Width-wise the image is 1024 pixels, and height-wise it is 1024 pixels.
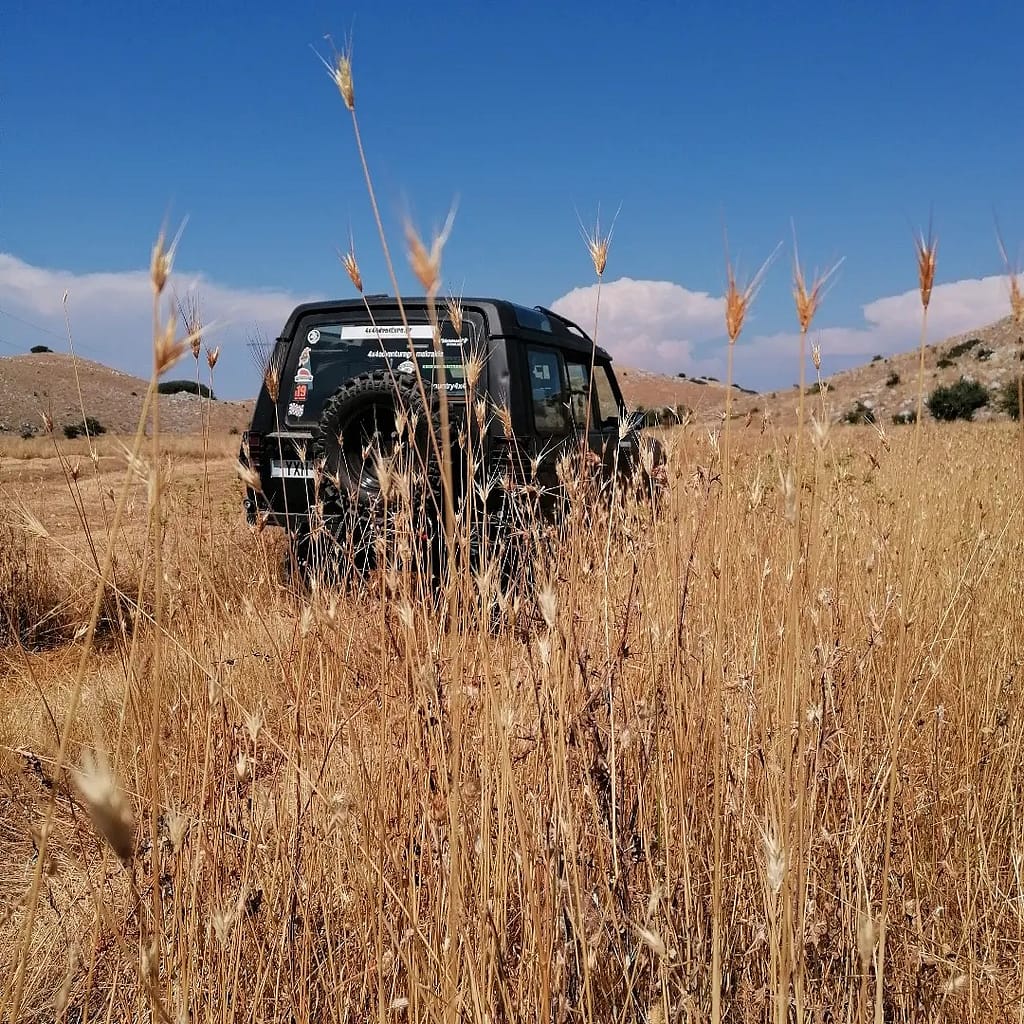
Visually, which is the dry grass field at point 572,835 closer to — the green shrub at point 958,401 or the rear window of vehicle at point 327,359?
the rear window of vehicle at point 327,359

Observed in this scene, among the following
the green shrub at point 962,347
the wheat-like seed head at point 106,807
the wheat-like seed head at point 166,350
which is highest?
the green shrub at point 962,347

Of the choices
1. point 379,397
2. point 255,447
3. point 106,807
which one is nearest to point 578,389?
point 379,397

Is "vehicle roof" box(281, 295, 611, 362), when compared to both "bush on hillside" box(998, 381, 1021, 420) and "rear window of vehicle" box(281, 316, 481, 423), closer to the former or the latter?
"rear window of vehicle" box(281, 316, 481, 423)

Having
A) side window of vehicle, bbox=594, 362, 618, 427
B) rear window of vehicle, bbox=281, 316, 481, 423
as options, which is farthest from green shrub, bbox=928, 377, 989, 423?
rear window of vehicle, bbox=281, 316, 481, 423

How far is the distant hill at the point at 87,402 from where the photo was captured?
115 feet

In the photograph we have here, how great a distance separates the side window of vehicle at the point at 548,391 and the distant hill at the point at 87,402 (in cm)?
2867

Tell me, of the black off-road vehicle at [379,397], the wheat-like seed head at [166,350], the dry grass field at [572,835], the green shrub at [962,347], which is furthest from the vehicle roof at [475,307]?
the green shrub at [962,347]

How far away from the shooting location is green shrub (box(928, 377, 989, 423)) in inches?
960

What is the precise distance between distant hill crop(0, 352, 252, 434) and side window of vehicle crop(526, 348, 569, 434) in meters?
28.7

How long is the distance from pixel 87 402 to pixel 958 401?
3734 cm

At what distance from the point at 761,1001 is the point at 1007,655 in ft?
5.52

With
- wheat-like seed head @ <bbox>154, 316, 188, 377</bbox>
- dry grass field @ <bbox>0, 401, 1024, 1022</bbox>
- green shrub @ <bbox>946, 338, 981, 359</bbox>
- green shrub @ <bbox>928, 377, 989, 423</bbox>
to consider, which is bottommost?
dry grass field @ <bbox>0, 401, 1024, 1022</bbox>

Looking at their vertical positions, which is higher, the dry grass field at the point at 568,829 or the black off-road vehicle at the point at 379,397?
the black off-road vehicle at the point at 379,397

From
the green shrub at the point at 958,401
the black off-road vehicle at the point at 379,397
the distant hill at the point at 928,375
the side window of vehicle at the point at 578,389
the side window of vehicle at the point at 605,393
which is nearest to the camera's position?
the black off-road vehicle at the point at 379,397
